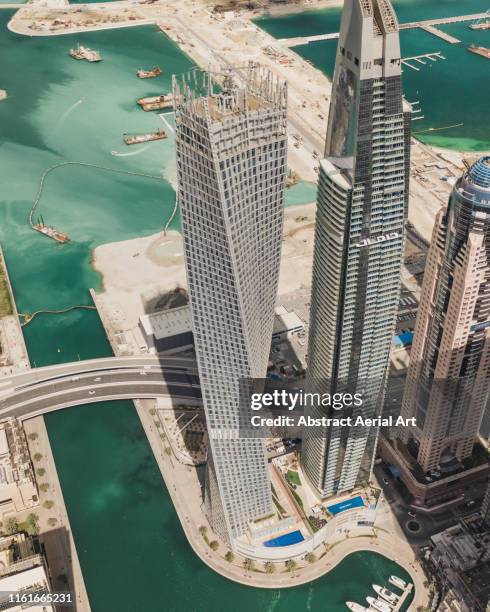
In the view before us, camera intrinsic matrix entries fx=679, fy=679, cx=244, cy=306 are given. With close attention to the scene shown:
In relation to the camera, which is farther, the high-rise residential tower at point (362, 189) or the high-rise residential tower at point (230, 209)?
the high-rise residential tower at point (230, 209)

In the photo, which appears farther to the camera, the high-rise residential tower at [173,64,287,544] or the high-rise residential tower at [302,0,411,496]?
the high-rise residential tower at [173,64,287,544]

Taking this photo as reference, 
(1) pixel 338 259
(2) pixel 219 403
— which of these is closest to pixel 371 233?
(1) pixel 338 259

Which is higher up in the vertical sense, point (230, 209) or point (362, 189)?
point (362, 189)

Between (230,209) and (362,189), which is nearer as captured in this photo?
(230,209)

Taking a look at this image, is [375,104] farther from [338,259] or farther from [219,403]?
[219,403]
